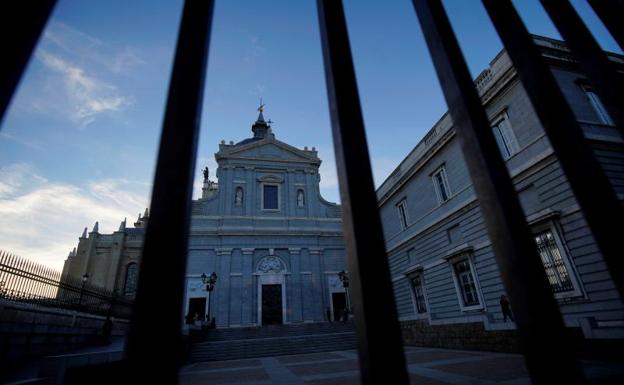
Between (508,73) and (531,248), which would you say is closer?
(531,248)

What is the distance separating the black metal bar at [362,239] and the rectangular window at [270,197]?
2477cm

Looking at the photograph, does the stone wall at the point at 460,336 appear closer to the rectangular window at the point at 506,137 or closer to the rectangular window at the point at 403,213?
the rectangular window at the point at 403,213

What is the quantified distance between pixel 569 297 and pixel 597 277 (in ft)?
3.11

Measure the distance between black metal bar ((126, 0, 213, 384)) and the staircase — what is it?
13.9 metres

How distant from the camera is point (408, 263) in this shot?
628 inches

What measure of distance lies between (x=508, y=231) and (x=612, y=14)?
2.00 meters

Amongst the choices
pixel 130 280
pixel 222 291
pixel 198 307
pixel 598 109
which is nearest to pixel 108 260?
pixel 130 280

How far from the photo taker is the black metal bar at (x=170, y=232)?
2.95 feet

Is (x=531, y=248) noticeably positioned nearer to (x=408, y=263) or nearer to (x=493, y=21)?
(x=493, y=21)

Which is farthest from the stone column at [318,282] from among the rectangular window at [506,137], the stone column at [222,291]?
the rectangular window at [506,137]

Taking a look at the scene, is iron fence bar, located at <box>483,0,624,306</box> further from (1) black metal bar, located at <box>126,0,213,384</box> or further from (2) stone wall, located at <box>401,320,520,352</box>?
(2) stone wall, located at <box>401,320,520,352</box>

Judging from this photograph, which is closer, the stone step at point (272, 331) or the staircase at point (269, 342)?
the staircase at point (269, 342)

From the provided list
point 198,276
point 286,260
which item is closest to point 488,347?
point 286,260

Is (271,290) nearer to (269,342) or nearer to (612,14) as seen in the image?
(269,342)
